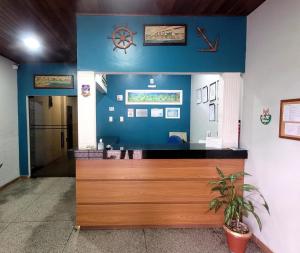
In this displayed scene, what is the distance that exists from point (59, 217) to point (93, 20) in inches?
107

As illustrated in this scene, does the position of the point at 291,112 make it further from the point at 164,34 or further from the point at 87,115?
the point at 87,115

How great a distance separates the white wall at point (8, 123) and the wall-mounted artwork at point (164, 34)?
326cm

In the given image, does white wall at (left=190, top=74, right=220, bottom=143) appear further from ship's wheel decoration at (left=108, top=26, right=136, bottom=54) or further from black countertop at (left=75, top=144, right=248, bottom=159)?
ship's wheel decoration at (left=108, top=26, right=136, bottom=54)

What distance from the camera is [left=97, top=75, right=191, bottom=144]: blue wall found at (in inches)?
211

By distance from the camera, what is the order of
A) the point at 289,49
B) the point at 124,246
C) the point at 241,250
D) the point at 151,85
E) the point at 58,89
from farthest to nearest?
1. the point at 151,85
2. the point at 58,89
3. the point at 124,246
4. the point at 241,250
5. the point at 289,49

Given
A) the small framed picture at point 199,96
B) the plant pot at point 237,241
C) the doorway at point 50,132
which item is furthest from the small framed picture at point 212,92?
the doorway at point 50,132

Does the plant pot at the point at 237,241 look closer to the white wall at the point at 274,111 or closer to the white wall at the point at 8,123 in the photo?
the white wall at the point at 274,111

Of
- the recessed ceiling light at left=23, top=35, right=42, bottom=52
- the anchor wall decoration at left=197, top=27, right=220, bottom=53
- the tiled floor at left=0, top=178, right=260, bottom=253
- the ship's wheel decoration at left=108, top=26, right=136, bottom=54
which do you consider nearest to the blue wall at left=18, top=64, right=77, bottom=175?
the recessed ceiling light at left=23, top=35, right=42, bottom=52

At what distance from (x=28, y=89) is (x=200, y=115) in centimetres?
393

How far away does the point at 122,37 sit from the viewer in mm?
2656

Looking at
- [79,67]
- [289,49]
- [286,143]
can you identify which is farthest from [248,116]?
[79,67]

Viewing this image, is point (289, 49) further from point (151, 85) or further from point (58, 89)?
point (58, 89)

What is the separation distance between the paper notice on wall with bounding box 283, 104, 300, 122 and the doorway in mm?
4472

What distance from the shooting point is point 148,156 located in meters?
2.63
